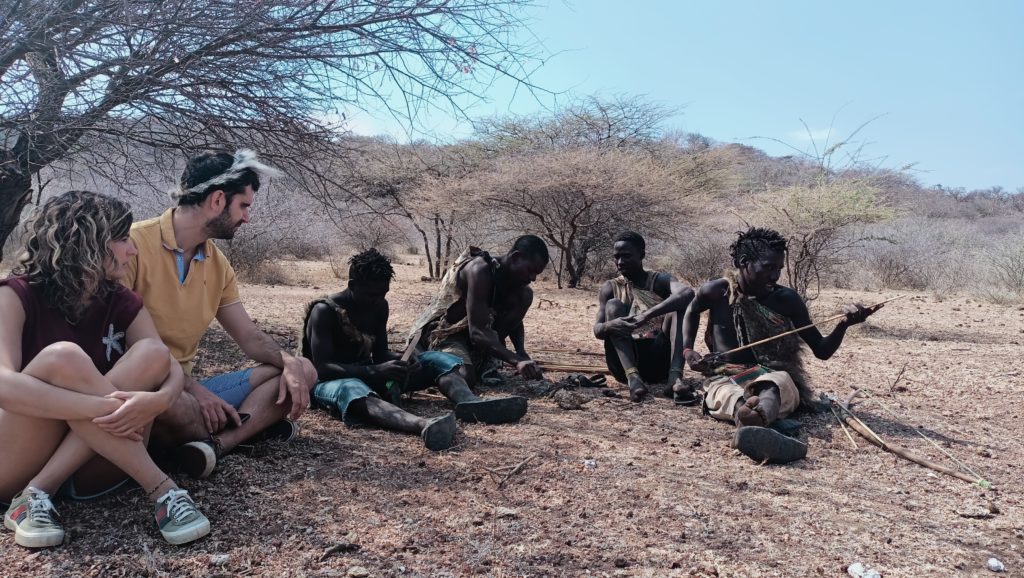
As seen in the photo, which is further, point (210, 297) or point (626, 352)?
point (626, 352)

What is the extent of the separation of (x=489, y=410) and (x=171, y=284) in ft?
5.36

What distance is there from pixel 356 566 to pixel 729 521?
1.31 meters

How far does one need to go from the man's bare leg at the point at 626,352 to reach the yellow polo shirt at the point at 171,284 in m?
2.55

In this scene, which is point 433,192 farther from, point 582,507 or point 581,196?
point 582,507

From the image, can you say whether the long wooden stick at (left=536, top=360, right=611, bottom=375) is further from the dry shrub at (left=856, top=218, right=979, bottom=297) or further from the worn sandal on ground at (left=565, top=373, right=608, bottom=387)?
the dry shrub at (left=856, top=218, right=979, bottom=297)

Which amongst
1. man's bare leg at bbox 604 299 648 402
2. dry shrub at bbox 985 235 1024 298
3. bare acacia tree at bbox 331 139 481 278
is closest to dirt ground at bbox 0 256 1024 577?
man's bare leg at bbox 604 299 648 402

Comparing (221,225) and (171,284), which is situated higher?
(221,225)

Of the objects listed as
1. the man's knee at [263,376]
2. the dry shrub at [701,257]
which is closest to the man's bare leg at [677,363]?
the man's knee at [263,376]

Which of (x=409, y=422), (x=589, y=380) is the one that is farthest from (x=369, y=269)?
(x=589, y=380)

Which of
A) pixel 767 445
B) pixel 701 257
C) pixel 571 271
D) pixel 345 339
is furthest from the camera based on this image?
pixel 701 257

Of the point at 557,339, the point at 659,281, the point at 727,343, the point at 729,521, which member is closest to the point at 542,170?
the point at 557,339

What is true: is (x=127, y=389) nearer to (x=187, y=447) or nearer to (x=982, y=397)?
(x=187, y=447)

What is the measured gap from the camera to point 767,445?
3.10 meters

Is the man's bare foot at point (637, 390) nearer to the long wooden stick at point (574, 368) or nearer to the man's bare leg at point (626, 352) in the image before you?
the man's bare leg at point (626, 352)
